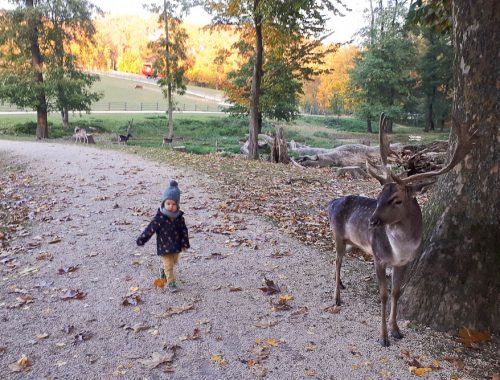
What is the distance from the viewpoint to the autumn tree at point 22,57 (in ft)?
84.1

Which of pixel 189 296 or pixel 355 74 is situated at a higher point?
pixel 355 74

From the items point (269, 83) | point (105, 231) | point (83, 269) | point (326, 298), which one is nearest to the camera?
point (326, 298)

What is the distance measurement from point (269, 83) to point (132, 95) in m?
65.5

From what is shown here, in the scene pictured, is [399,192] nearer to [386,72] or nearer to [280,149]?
[280,149]

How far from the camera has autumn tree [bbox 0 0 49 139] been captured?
25641mm

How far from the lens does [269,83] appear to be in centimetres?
1959

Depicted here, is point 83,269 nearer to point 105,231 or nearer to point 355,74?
point 105,231

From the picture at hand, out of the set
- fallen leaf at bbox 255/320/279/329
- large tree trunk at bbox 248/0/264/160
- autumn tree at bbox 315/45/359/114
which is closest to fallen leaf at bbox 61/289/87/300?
fallen leaf at bbox 255/320/279/329

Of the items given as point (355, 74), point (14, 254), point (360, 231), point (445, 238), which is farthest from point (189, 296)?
point (355, 74)

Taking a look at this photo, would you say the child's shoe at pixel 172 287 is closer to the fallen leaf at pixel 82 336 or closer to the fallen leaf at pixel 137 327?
the fallen leaf at pixel 137 327

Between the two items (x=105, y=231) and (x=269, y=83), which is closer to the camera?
(x=105, y=231)

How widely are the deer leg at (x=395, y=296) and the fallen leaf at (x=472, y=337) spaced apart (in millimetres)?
632

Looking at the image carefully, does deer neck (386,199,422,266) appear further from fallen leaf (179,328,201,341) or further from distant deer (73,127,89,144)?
distant deer (73,127,89,144)

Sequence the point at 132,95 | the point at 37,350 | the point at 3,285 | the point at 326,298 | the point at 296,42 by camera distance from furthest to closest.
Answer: the point at 132,95 < the point at 296,42 < the point at 3,285 < the point at 326,298 < the point at 37,350
